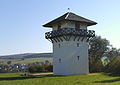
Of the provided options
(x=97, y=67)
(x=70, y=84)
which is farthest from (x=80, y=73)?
(x=70, y=84)

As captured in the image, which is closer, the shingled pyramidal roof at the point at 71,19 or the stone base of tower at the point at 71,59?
the shingled pyramidal roof at the point at 71,19

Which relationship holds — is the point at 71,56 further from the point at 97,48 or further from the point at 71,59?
the point at 97,48

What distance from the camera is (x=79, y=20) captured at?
109 ft

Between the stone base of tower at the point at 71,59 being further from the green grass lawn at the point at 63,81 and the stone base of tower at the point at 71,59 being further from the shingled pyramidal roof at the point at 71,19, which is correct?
the green grass lawn at the point at 63,81

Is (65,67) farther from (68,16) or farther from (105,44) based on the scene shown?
(105,44)

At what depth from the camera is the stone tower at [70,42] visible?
32750 mm

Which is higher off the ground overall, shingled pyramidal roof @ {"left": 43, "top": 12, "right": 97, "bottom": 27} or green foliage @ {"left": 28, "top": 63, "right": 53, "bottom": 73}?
shingled pyramidal roof @ {"left": 43, "top": 12, "right": 97, "bottom": 27}

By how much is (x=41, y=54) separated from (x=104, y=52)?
73.5m

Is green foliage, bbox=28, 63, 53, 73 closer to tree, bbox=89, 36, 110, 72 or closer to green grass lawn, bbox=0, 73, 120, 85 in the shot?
tree, bbox=89, 36, 110, 72

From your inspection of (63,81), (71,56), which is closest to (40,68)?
(71,56)

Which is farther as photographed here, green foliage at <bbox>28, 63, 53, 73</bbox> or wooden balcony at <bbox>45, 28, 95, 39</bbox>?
green foliage at <bbox>28, 63, 53, 73</bbox>

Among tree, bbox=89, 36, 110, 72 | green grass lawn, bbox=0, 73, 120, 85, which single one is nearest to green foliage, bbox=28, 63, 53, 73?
tree, bbox=89, 36, 110, 72

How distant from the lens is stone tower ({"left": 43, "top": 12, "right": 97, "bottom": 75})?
3275cm

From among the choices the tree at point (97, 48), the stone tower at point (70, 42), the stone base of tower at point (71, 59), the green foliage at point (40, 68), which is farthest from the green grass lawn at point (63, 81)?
the tree at point (97, 48)
